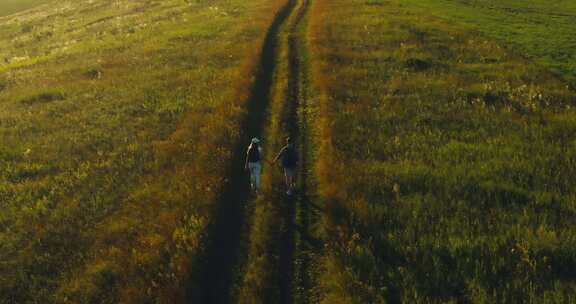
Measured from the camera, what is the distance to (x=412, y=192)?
13.8 meters

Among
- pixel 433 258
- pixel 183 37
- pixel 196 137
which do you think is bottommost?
pixel 433 258

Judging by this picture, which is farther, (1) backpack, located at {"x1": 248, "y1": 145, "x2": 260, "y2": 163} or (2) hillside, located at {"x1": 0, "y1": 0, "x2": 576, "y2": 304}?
(1) backpack, located at {"x1": 248, "y1": 145, "x2": 260, "y2": 163}

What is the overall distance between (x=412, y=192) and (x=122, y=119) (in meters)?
14.6

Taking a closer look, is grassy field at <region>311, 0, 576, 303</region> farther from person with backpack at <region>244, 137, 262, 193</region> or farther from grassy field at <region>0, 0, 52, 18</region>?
grassy field at <region>0, 0, 52, 18</region>

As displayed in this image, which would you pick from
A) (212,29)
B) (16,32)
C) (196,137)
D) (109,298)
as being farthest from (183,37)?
(109,298)

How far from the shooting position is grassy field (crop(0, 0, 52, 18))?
8138 cm

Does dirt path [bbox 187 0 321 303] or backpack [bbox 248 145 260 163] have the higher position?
backpack [bbox 248 145 260 163]

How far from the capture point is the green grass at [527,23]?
30.2 metres

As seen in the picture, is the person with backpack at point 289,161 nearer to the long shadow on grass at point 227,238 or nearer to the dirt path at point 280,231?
the dirt path at point 280,231

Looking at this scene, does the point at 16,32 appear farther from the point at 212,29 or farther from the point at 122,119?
the point at 122,119

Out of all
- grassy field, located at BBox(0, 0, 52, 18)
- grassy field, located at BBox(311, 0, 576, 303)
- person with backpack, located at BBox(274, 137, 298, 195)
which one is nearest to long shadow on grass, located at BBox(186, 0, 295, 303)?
person with backpack, located at BBox(274, 137, 298, 195)

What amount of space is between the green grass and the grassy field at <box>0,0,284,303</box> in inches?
741

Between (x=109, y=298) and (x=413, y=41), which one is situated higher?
(x=413, y=41)

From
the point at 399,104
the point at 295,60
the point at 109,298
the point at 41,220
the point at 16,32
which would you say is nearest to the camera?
the point at 109,298
